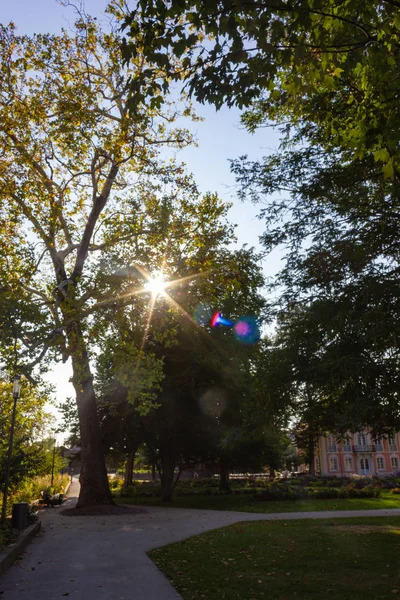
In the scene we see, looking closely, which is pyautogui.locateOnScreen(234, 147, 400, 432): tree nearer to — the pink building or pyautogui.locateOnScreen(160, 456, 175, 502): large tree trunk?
pyautogui.locateOnScreen(160, 456, 175, 502): large tree trunk

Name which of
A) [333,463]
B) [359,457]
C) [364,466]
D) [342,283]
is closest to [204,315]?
[342,283]

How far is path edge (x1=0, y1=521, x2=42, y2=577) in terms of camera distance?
7862 millimetres

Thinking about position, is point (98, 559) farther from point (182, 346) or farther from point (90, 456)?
point (182, 346)

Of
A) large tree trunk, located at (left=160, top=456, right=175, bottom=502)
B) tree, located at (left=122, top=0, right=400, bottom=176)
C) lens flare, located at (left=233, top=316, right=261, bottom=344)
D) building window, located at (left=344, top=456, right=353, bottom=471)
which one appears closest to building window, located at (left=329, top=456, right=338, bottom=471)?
building window, located at (left=344, top=456, right=353, bottom=471)

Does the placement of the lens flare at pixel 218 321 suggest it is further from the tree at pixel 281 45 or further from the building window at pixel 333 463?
the building window at pixel 333 463

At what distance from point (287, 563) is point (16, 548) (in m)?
5.18

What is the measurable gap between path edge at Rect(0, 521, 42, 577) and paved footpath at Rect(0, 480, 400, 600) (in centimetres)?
13

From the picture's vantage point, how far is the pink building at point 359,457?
66062mm

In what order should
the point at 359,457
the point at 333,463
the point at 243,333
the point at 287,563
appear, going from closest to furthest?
the point at 287,563 → the point at 243,333 → the point at 359,457 → the point at 333,463

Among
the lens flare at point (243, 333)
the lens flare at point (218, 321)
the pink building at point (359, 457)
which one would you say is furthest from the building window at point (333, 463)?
the lens flare at point (218, 321)

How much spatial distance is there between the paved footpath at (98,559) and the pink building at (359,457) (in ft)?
179

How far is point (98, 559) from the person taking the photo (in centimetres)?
892

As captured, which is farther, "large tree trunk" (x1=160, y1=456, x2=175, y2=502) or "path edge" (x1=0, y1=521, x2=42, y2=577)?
"large tree trunk" (x1=160, y1=456, x2=175, y2=502)

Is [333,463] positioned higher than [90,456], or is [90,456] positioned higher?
[333,463]
